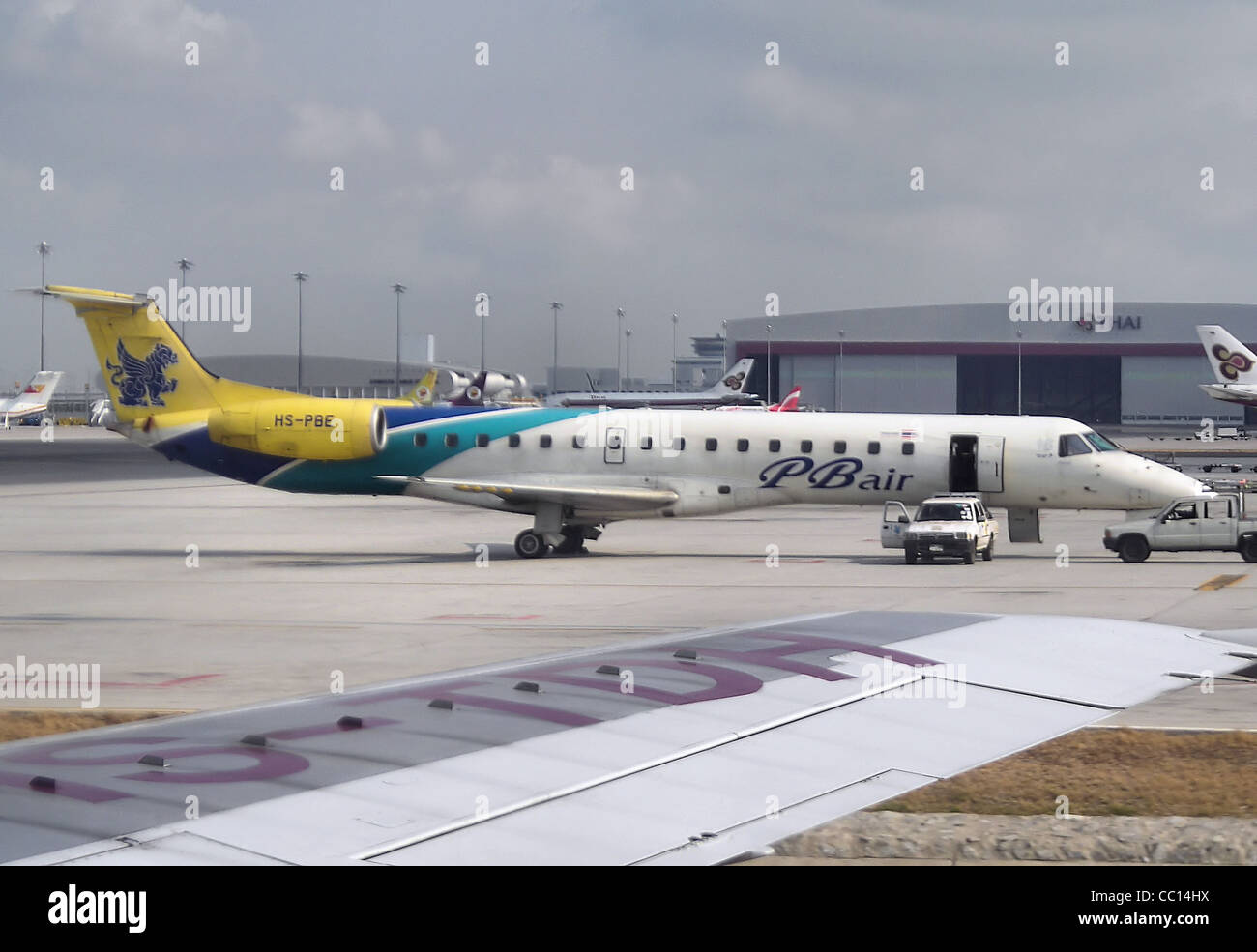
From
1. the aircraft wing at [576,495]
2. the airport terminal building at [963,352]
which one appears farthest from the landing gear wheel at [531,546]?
the airport terminal building at [963,352]

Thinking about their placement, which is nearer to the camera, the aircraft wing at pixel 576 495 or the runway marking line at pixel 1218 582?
the runway marking line at pixel 1218 582

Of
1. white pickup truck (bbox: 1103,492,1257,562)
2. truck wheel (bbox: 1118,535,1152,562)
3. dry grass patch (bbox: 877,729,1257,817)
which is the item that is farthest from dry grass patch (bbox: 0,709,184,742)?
white pickup truck (bbox: 1103,492,1257,562)

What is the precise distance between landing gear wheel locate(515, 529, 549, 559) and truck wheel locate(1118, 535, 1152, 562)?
1397 centimetres

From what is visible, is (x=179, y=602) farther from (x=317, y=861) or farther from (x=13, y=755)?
(x=317, y=861)

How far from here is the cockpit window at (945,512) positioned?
3397 cm

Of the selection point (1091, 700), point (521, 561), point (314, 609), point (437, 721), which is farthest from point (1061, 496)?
point (437, 721)

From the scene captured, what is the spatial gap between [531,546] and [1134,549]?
47.8 ft

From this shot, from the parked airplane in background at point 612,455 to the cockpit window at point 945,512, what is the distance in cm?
157

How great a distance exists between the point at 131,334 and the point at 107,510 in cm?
1604

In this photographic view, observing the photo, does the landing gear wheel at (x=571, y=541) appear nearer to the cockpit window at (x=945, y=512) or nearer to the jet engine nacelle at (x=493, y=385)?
the cockpit window at (x=945, y=512)

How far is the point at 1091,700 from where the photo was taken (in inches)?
315

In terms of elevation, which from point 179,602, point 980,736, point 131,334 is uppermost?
point 131,334

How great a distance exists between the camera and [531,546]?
35.8 meters

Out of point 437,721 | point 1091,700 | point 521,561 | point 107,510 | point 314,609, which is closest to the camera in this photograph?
point 437,721
